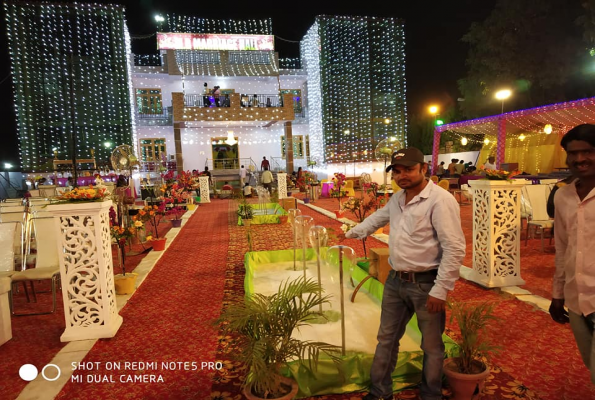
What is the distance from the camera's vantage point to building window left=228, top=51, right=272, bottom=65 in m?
21.7

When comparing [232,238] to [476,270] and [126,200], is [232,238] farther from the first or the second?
[476,270]

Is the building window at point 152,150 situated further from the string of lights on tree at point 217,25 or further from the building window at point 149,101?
the string of lights on tree at point 217,25

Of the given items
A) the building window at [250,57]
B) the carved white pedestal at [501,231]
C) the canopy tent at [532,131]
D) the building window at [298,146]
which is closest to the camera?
the carved white pedestal at [501,231]

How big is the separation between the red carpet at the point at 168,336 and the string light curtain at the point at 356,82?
54.6ft

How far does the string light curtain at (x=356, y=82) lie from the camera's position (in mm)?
21391

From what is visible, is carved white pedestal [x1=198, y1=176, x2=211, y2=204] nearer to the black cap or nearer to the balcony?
the balcony

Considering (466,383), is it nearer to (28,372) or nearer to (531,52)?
(28,372)

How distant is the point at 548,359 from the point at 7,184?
21415 mm

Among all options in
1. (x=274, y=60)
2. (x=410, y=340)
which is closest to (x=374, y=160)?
(x=274, y=60)

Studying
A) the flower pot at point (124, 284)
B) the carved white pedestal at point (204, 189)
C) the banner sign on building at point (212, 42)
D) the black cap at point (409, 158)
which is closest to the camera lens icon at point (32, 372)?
the flower pot at point (124, 284)

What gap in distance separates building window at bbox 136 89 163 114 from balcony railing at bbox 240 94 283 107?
14.8 ft

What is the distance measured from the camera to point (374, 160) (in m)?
20.4

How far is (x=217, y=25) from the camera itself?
71.9 ft

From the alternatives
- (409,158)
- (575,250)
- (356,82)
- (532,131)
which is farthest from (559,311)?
(356,82)
